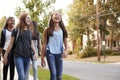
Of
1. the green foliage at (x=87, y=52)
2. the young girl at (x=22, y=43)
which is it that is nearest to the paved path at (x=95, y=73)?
the young girl at (x=22, y=43)

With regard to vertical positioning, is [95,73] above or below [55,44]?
below

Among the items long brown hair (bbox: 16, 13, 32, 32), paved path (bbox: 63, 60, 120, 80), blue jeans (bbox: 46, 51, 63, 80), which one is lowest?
Answer: paved path (bbox: 63, 60, 120, 80)

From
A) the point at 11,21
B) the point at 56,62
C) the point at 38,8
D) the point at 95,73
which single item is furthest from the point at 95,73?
the point at 56,62

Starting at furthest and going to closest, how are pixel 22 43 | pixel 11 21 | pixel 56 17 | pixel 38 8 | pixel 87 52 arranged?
pixel 87 52, pixel 38 8, pixel 11 21, pixel 22 43, pixel 56 17

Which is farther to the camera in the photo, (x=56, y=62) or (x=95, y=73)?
(x=95, y=73)

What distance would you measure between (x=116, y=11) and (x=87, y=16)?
3747 mm

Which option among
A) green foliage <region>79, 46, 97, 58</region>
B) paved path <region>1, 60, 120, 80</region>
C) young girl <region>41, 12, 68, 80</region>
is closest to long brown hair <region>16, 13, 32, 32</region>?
young girl <region>41, 12, 68, 80</region>

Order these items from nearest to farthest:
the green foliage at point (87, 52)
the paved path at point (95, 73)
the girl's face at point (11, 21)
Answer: the girl's face at point (11, 21) → the paved path at point (95, 73) → the green foliage at point (87, 52)

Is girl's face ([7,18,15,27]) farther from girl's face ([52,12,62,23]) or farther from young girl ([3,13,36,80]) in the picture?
girl's face ([52,12,62,23])

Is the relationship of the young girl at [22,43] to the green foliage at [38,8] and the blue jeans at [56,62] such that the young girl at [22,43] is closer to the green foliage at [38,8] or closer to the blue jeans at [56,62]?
the blue jeans at [56,62]

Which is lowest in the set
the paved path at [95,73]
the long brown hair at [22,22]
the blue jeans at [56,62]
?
the paved path at [95,73]

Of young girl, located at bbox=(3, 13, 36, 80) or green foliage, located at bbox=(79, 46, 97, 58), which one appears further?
green foliage, located at bbox=(79, 46, 97, 58)

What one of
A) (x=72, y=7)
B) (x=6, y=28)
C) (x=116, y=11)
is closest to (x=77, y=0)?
(x=72, y=7)

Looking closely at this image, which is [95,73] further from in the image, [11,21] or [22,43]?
[22,43]
